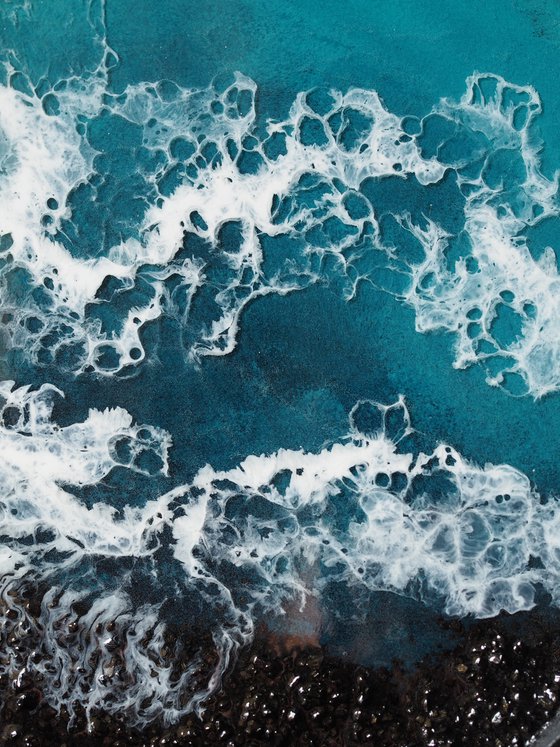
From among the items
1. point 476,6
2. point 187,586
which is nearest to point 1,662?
point 187,586

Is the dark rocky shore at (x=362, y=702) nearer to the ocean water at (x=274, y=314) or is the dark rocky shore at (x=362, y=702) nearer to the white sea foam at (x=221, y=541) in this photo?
the white sea foam at (x=221, y=541)

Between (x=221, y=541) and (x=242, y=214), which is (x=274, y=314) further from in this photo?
(x=221, y=541)

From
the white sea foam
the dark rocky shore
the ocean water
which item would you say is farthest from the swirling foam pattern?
the dark rocky shore

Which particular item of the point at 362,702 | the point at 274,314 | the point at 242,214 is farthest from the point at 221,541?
the point at 242,214

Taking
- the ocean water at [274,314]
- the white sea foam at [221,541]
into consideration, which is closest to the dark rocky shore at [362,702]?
the white sea foam at [221,541]

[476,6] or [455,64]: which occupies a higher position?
[476,6]

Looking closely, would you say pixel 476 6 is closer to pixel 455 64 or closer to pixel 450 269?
pixel 455 64
